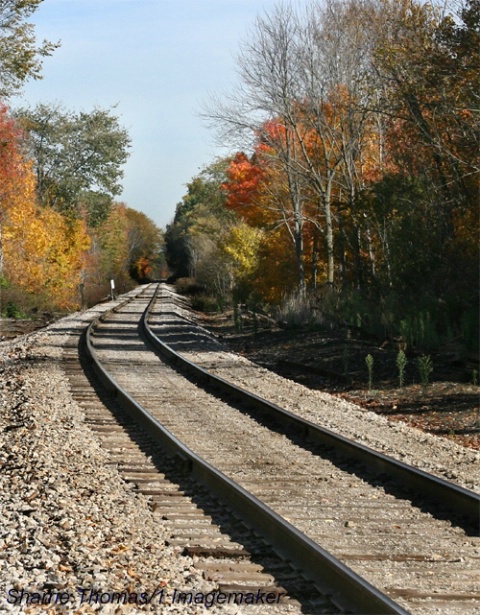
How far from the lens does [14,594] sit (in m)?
5.41

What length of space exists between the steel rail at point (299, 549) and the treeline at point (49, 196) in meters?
23.5

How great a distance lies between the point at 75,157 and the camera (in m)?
64.4

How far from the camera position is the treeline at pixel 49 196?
41906mm

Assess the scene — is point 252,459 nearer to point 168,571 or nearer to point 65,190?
point 168,571

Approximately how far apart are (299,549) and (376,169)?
1069 inches

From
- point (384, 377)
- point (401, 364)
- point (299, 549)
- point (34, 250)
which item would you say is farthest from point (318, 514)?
point (34, 250)

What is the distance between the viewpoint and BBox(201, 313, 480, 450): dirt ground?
43.6 feet

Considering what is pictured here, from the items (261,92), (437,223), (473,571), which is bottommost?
(473,571)

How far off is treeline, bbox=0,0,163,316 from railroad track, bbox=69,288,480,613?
69.4 feet

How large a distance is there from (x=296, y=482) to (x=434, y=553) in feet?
8.05

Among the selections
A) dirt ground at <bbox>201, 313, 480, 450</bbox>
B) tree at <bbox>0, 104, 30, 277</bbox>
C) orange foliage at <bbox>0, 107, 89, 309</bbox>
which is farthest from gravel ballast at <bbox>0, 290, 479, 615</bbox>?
orange foliage at <bbox>0, 107, 89, 309</bbox>

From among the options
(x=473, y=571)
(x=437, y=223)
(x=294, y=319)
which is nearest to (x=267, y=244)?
(x=294, y=319)

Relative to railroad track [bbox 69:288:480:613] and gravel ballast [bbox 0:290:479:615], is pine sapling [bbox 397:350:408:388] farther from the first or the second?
railroad track [bbox 69:288:480:613]

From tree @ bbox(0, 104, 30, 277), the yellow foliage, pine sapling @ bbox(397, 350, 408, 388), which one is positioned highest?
tree @ bbox(0, 104, 30, 277)
